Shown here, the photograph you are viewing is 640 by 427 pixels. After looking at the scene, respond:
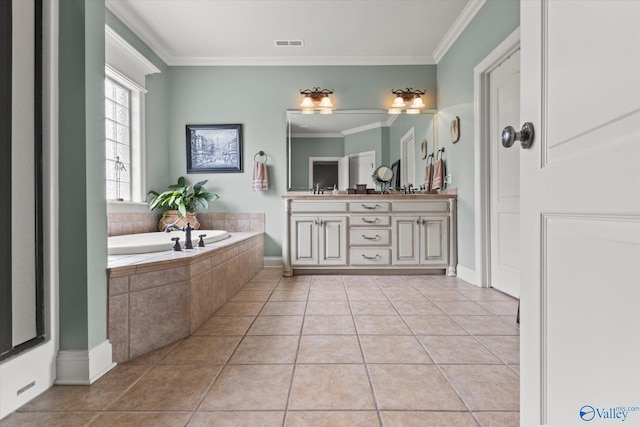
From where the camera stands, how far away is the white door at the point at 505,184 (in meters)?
2.47

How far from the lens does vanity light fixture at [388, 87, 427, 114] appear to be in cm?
390

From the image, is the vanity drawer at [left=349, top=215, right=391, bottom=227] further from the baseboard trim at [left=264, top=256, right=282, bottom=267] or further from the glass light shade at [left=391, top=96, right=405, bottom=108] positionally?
the glass light shade at [left=391, top=96, right=405, bottom=108]

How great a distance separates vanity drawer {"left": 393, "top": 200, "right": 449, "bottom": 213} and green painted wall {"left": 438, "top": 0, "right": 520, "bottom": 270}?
0.53 ft

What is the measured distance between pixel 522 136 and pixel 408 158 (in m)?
A: 3.30

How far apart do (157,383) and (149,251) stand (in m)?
0.85

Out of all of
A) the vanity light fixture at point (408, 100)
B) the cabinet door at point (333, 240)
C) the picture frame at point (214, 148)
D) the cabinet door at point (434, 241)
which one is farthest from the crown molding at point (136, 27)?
the cabinet door at point (434, 241)

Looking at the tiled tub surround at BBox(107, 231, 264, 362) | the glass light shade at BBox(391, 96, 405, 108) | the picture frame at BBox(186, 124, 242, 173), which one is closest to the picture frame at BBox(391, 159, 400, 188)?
the glass light shade at BBox(391, 96, 405, 108)

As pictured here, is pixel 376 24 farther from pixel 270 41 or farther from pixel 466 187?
pixel 466 187

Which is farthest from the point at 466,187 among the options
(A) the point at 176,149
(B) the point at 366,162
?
(A) the point at 176,149

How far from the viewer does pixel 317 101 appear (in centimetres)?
393

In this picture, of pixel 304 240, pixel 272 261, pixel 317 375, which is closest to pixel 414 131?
pixel 304 240

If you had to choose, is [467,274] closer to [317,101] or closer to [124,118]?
[317,101]

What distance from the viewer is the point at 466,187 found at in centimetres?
313

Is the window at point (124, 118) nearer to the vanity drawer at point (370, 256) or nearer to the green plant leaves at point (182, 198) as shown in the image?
the green plant leaves at point (182, 198)
